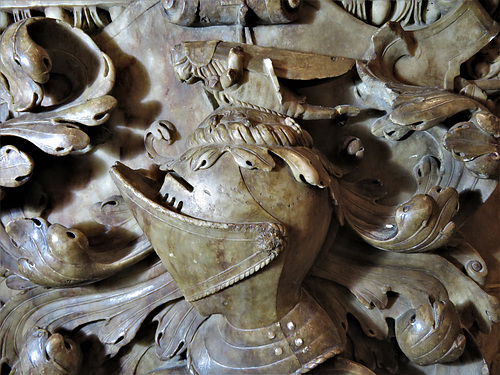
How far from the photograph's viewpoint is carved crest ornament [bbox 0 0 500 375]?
1.13m

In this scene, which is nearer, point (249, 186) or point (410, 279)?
point (249, 186)

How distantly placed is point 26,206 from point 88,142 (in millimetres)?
266

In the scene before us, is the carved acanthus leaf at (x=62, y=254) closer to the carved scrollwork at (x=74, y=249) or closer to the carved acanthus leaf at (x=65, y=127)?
the carved scrollwork at (x=74, y=249)

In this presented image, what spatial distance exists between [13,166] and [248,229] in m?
0.58

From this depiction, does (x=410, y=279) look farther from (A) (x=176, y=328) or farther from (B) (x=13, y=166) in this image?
(B) (x=13, y=166)

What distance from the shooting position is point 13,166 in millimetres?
1247

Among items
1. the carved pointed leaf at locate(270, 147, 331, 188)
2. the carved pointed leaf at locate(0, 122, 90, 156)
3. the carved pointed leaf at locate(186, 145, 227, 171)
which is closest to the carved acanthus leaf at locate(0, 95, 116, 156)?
the carved pointed leaf at locate(0, 122, 90, 156)

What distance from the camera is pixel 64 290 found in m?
1.33

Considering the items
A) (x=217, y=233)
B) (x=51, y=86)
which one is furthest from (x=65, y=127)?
(x=217, y=233)

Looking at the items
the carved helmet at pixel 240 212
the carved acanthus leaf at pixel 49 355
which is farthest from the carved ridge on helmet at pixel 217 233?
the carved acanthus leaf at pixel 49 355

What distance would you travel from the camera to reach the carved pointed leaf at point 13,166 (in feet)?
4.08

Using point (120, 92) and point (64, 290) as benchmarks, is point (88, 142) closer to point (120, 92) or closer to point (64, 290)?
point (120, 92)

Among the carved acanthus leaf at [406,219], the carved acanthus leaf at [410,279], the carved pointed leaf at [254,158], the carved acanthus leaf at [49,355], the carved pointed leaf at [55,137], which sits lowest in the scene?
the carved acanthus leaf at [49,355]

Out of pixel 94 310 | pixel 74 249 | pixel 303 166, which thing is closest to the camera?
pixel 303 166
